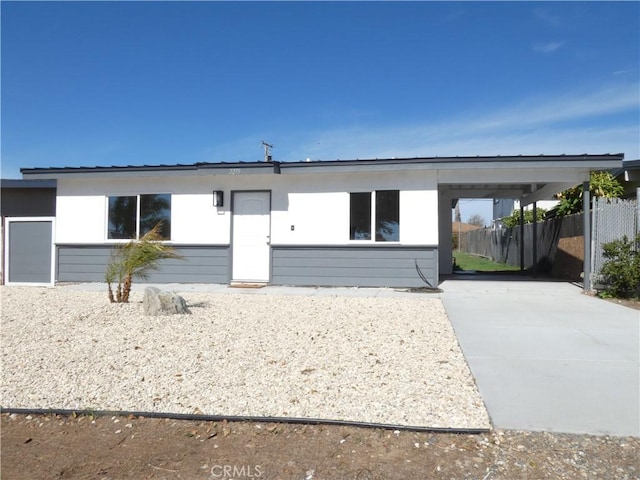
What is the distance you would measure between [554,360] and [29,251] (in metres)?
12.6

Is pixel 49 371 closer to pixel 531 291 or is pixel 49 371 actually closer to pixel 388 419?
pixel 388 419

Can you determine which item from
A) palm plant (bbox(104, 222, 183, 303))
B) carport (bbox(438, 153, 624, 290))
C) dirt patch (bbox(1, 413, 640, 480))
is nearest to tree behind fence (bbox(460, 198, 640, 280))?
carport (bbox(438, 153, 624, 290))

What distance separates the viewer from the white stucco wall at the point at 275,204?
11359mm

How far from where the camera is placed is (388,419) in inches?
148

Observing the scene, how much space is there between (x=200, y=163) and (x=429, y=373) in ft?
27.7

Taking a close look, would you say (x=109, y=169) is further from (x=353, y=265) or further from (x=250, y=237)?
(x=353, y=265)

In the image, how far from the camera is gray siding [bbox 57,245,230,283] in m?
12.3

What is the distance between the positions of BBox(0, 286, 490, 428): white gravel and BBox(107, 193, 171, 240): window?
4.59 m

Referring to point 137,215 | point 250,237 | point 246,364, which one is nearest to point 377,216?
point 250,237

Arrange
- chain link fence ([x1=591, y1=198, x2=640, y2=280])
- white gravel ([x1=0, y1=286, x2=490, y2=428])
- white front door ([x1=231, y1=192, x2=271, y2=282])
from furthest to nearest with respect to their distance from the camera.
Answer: white front door ([x1=231, y1=192, x2=271, y2=282])
chain link fence ([x1=591, y1=198, x2=640, y2=280])
white gravel ([x1=0, y1=286, x2=490, y2=428])

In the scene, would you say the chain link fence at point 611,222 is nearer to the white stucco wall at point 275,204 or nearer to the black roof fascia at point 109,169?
the white stucco wall at point 275,204

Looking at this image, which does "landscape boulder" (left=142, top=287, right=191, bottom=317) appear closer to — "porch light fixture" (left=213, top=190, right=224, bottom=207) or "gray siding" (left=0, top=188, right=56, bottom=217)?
"porch light fixture" (left=213, top=190, right=224, bottom=207)

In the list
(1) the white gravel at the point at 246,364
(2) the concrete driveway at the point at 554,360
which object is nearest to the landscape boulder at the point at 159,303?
(1) the white gravel at the point at 246,364

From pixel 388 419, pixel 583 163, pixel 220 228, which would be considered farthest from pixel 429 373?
pixel 220 228
